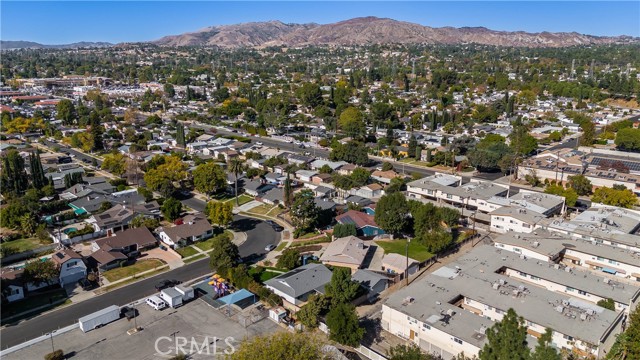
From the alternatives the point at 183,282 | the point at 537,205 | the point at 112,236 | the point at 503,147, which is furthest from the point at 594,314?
the point at 503,147

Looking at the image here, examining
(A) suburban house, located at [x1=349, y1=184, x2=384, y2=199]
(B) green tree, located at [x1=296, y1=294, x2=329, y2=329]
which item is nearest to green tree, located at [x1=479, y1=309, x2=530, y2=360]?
(B) green tree, located at [x1=296, y1=294, x2=329, y2=329]

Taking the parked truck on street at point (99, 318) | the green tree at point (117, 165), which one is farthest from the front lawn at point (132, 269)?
the green tree at point (117, 165)

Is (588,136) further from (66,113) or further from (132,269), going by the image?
(66,113)

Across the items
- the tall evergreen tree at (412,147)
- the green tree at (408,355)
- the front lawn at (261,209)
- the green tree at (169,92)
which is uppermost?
the green tree at (169,92)

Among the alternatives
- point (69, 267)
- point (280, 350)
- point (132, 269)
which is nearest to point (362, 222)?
point (132, 269)

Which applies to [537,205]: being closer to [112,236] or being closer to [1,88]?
[112,236]

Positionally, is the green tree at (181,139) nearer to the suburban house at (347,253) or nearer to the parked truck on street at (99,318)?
the suburban house at (347,253)
